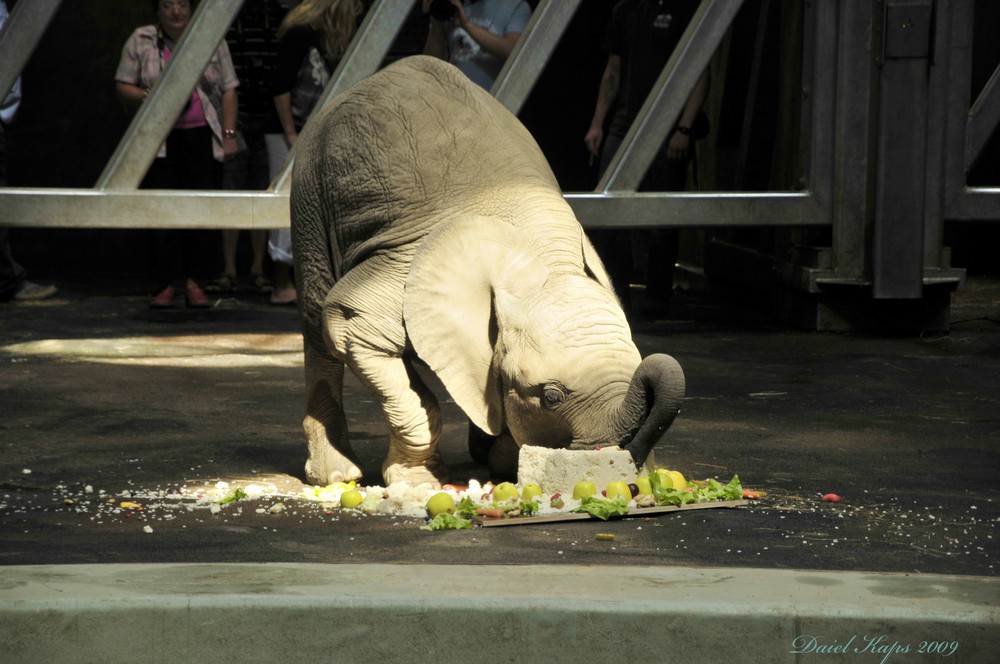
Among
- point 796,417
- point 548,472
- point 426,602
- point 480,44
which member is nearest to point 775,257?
point 480,44

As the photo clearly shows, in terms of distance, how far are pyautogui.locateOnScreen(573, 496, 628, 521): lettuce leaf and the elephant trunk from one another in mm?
157

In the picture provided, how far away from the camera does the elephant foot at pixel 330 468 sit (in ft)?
18.0

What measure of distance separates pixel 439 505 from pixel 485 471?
1.04 m

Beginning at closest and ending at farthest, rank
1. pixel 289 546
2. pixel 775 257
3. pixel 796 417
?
pixel 289 546 → pixel 796 417 → pixel 775 257

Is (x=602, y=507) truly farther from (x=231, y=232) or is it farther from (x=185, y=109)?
(x=231, y=232)

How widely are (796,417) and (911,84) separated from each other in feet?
12.0

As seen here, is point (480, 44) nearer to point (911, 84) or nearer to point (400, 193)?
point (911, 84)

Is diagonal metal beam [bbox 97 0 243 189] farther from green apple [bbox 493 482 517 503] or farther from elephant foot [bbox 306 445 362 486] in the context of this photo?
green apple [bbox 493 482 517 503]

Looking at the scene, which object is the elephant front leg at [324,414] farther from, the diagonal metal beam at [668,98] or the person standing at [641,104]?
the person standing at [641,104]

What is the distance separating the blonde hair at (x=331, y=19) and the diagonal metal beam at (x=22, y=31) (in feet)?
6.20

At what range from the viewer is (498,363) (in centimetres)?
482

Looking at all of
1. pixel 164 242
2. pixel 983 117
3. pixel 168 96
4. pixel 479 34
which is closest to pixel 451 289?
pixel 479 34

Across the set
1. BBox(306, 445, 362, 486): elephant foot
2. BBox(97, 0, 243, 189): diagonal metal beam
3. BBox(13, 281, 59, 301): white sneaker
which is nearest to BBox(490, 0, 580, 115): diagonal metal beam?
BBox(97, 0, 243, 189): diagonal metal beam

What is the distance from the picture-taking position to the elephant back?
517 cm
